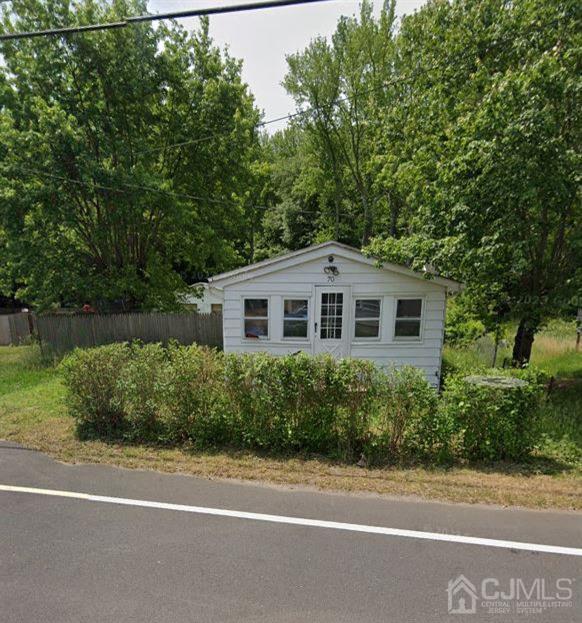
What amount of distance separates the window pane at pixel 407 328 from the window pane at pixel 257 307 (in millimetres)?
3083

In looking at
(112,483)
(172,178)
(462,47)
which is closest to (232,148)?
(172,178)

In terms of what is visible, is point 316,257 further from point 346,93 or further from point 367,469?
point 346,93

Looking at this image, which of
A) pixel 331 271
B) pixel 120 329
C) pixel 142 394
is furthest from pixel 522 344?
pixel 120 329

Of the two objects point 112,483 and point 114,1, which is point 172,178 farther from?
point 112,483

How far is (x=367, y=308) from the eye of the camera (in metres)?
8.40

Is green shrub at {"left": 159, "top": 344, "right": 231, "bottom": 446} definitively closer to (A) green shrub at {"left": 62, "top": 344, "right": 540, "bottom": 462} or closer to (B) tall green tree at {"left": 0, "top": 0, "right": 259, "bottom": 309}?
(A) green shrub at {"left": 62, "top": 344, "right": 540, "bottom": 462}

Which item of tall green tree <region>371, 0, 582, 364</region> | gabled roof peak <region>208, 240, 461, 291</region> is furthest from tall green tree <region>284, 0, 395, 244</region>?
gabled roof peak <region>208, 240, 461, 291</region>

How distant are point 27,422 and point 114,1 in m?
12.4

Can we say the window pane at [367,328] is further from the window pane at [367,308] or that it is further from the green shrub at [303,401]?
the green shrub at [303,401]

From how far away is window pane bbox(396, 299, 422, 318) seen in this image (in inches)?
327

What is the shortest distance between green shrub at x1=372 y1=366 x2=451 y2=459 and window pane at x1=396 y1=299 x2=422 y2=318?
13.3 ft

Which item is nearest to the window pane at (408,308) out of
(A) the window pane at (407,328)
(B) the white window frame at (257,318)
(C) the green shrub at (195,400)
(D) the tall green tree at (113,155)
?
(A) the window pane at (407,328)

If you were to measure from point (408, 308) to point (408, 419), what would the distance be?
441 centimetres

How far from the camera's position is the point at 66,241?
12.1 meters
